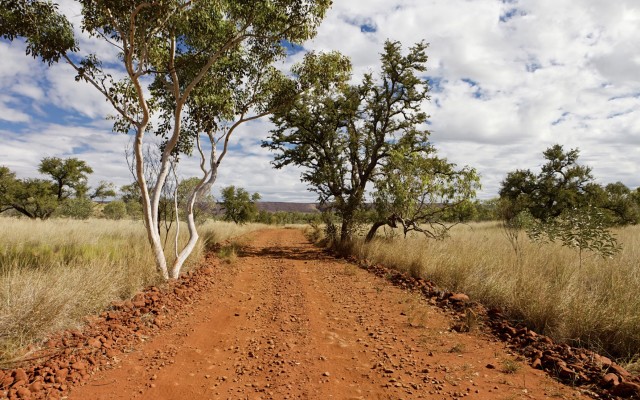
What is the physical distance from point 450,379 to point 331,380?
1376 mm

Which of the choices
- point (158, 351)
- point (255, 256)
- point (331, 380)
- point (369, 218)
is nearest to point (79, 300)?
point (158, 351)

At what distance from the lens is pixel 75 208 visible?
32281mm

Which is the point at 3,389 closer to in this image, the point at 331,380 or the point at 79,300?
the point at 79,300

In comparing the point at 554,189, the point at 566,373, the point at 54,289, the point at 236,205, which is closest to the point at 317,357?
the point at 566,373

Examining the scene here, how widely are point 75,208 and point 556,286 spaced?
38.9 meters

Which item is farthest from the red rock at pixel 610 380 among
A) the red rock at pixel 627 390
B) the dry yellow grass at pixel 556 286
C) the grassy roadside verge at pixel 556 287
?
the dry yellow grass at pixel 556 286

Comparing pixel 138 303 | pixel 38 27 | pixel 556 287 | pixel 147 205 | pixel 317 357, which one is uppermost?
pixel 38 27

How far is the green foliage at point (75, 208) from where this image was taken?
105 ft

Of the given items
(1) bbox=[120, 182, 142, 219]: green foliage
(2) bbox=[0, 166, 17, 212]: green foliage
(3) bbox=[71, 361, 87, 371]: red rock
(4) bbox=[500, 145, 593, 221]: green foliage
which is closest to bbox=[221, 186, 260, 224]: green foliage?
(1) bbox=[120, 182, 142, 219]: green foliage

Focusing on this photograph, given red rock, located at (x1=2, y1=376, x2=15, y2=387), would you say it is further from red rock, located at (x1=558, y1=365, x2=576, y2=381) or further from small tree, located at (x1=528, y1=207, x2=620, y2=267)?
small tree, located at (x1=528, y1=207, x2=620, y2=267)

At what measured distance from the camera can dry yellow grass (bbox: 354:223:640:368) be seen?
14.7 ft

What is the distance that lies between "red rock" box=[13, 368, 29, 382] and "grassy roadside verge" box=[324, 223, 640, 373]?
6.61 meters

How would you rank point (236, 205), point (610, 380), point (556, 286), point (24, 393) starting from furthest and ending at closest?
1. point (236, 205)
2. point (556, 286)
3. point (610, 380)
4. point (24, 393)

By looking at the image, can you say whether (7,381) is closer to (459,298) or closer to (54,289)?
(54,289)
